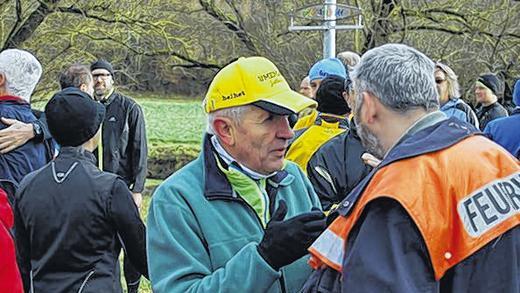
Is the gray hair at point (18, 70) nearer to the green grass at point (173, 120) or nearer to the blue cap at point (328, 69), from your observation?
the blue cap at point (328, 69)

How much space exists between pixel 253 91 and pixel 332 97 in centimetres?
211

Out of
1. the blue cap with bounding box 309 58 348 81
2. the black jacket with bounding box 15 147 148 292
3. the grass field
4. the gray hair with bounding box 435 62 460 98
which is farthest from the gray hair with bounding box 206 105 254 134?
the grass field

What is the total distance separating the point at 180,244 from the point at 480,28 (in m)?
11.7

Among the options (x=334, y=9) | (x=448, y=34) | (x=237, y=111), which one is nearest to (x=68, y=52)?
(x=334, y=9)

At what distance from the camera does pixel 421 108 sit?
2.31m

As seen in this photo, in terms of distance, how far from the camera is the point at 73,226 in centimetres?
366

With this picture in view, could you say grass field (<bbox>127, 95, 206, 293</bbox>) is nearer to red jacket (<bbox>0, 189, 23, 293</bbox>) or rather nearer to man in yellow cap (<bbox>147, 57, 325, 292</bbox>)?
red jacket (<bbox>0, 189, 23, 293</bbox>)

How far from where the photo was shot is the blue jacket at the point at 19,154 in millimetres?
4820

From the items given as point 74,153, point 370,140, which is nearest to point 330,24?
point 74,153

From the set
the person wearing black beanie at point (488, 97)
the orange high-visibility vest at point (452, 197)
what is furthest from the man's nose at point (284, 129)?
the person wearing black beanie at point (488, 97)

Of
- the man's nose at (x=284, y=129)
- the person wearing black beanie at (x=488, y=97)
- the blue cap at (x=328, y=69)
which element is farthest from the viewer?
the person wearing black beanie at (x=488, y=97)

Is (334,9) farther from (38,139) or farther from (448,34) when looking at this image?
(38,139)

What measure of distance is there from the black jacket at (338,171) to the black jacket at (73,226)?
1.07 m

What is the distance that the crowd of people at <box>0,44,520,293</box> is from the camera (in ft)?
6.95
